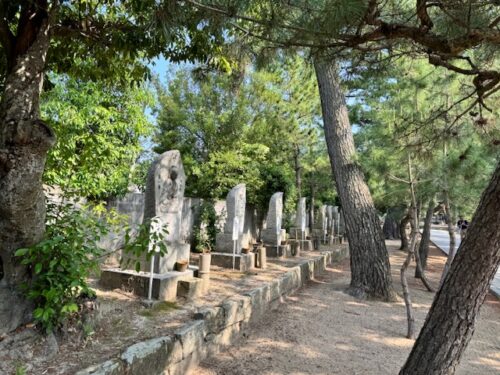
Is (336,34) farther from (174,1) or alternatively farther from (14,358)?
(14,358)

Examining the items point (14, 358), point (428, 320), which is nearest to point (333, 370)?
point (428, 320)

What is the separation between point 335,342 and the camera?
4203 mm

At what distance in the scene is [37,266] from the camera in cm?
236

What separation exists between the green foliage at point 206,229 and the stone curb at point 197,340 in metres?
3.30

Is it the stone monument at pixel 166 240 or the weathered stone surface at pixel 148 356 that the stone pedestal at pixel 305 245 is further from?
the weathered stone surface at pixel 148 356

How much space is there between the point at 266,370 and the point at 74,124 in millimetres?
5204

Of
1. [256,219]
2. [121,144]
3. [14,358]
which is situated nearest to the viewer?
[14,358]

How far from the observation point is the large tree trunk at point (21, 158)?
2.40 m

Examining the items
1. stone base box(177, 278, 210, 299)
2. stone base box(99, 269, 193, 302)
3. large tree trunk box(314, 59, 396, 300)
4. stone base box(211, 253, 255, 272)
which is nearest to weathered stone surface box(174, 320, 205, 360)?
stone base box(99, 269, 193, 302)

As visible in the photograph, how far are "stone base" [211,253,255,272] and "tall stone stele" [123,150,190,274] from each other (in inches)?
70.1

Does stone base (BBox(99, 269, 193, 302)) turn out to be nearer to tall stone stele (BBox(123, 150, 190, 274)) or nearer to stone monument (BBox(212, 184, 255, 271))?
tall stone stele (BBox(123, 150, 190, 274))

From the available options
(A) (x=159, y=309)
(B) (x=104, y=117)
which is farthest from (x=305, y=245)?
(A) (x=159, y=309)

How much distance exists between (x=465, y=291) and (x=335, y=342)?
2.18 meters

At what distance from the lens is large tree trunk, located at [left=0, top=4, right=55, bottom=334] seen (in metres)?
2.40
